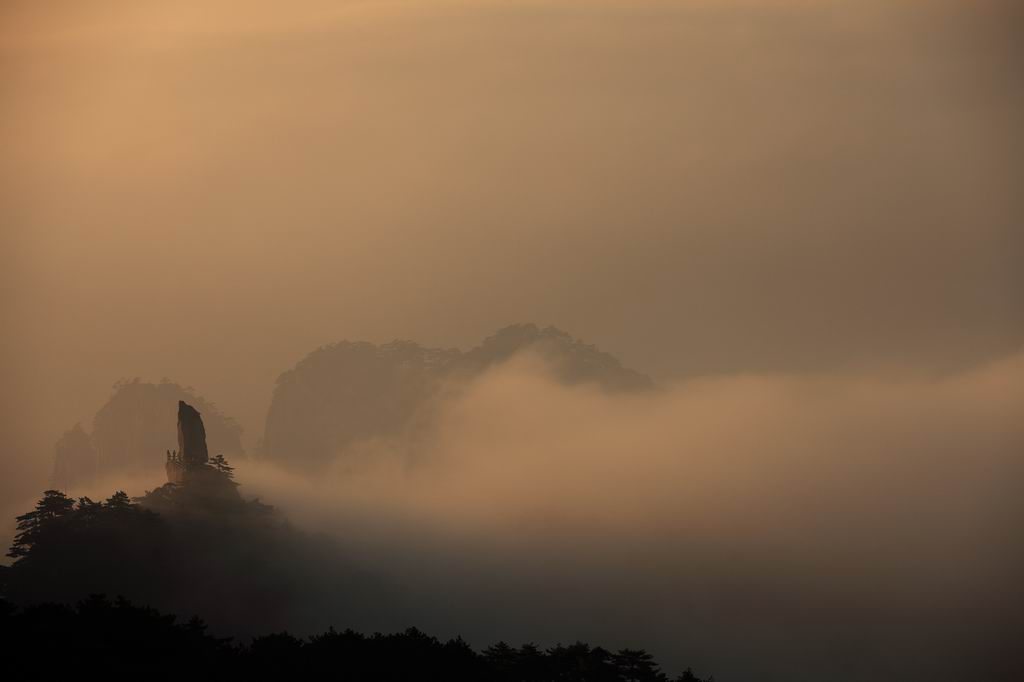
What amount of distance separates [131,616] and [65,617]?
4.78 m

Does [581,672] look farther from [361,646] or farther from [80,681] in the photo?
[80,681]

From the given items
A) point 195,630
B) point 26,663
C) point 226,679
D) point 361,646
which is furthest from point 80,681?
point 361,646

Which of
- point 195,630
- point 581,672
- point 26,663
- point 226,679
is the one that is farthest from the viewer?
point 581,672

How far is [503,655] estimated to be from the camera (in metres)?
146

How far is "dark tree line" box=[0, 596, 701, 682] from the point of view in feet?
382

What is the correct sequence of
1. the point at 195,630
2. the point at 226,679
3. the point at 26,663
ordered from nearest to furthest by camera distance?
the point at 26,663 → the point at 226,679 → the point at 195,630

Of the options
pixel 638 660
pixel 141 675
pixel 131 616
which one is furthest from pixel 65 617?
pixel 638 660

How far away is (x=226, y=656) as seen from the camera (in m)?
127

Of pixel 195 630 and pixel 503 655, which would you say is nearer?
pixel 195 630

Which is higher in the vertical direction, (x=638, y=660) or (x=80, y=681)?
(x=638, y=660)

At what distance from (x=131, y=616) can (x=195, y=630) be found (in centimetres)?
581

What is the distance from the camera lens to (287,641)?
136m

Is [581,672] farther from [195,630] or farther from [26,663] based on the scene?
[26,663]

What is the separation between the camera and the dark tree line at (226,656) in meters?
116
